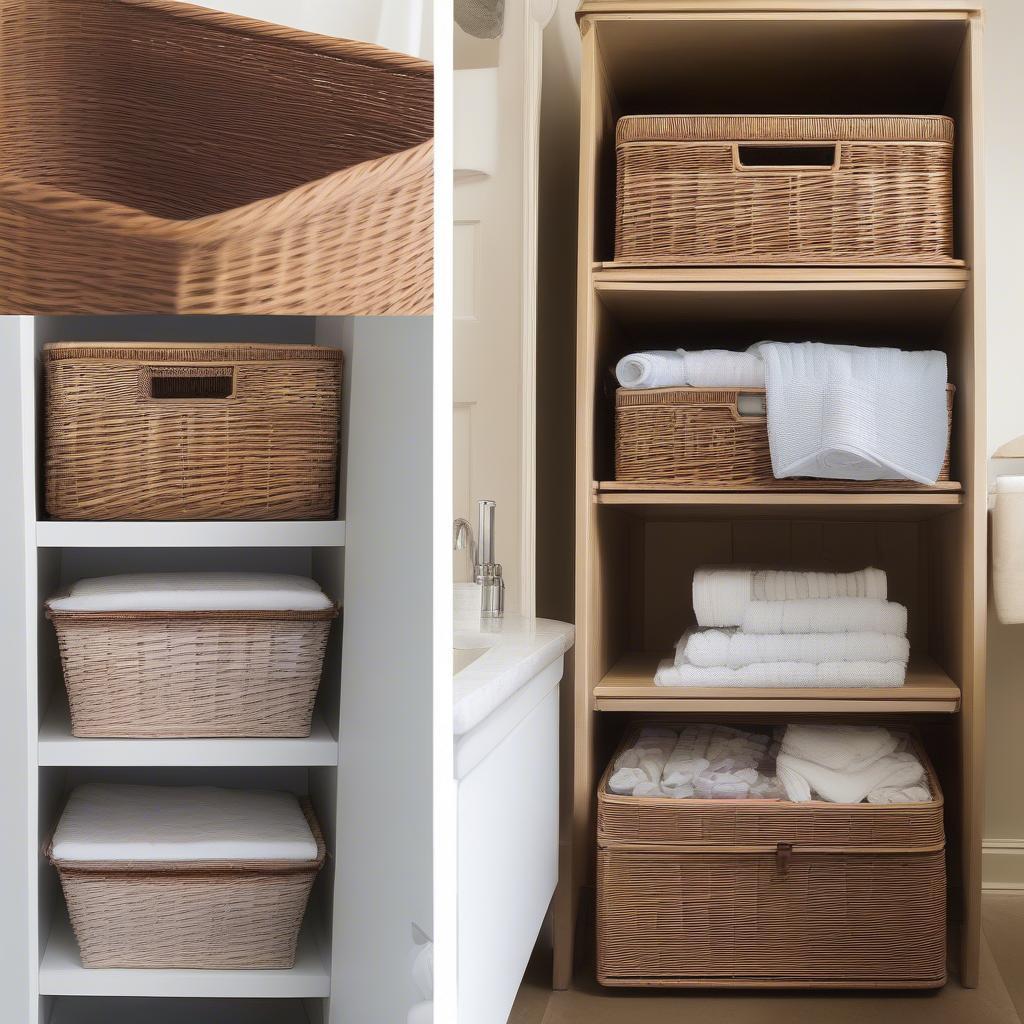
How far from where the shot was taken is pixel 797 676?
1.75 m

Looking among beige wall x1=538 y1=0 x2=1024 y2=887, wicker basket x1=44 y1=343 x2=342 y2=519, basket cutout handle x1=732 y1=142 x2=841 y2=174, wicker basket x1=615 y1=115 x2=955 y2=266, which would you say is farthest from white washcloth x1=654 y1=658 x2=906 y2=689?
wicker basket x1=44 y1=343 x2=342 y2=519

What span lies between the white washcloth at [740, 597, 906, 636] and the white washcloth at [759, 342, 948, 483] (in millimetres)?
219

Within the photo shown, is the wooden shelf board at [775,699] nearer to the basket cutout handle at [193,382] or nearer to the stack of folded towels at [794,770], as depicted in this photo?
the stack of folded towels at [794,770]

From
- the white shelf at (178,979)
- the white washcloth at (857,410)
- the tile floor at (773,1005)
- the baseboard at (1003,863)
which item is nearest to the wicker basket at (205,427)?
the white shelf at (178,979)

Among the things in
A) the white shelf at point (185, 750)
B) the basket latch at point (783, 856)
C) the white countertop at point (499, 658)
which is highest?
the white shelf at point (185, 750)

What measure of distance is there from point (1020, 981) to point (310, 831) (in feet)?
4.85

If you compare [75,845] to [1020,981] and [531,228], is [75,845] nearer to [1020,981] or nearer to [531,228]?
[531,228]

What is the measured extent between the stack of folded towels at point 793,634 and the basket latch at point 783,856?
0.24 metres

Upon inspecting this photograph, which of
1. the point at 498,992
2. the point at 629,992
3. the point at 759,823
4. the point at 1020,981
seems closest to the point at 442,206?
the point at 498,992

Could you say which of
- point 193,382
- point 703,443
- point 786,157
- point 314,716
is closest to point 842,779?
point 703,443

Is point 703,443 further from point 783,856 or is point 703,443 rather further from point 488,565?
point 783,856

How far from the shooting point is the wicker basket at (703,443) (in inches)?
68.6

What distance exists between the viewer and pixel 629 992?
68.2 inches

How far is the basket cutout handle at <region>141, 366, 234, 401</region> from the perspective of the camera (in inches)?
27.3
